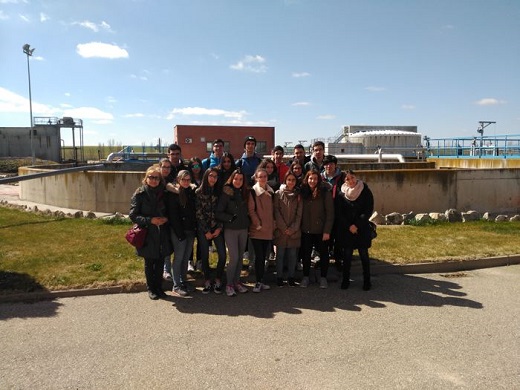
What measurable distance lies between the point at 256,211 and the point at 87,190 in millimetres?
8405

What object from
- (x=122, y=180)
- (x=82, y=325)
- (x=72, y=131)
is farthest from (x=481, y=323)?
(x=72, y=131)

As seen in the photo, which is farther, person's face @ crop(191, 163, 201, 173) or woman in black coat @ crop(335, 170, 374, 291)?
person's face @ crop(191, 163, 201, 173)

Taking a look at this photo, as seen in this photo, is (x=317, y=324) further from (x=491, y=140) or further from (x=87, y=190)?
(x=491, y=140)

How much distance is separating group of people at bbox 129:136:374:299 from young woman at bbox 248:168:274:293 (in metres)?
0.01

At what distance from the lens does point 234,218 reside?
209 inches

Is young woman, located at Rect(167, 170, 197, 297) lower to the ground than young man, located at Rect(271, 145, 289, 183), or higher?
lower

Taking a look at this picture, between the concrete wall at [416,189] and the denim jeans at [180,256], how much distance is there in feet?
20.1

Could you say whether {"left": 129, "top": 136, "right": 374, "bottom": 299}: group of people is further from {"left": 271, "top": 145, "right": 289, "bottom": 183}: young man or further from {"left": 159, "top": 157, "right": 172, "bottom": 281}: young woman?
{"left": 271, "top": 145, "right": 289, "bottom": 183}: young man

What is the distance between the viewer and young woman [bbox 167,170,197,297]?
528 cm

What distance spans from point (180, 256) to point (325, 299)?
201 centimetres

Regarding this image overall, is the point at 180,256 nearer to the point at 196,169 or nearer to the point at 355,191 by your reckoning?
the point at 196,169

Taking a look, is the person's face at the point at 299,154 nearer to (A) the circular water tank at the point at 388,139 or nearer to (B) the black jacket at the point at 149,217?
(B) the black jacket at the point at 149,217

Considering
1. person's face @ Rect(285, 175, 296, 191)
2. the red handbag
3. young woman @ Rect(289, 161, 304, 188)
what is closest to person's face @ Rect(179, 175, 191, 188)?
the red handbag

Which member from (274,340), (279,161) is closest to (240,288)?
(274,340)
